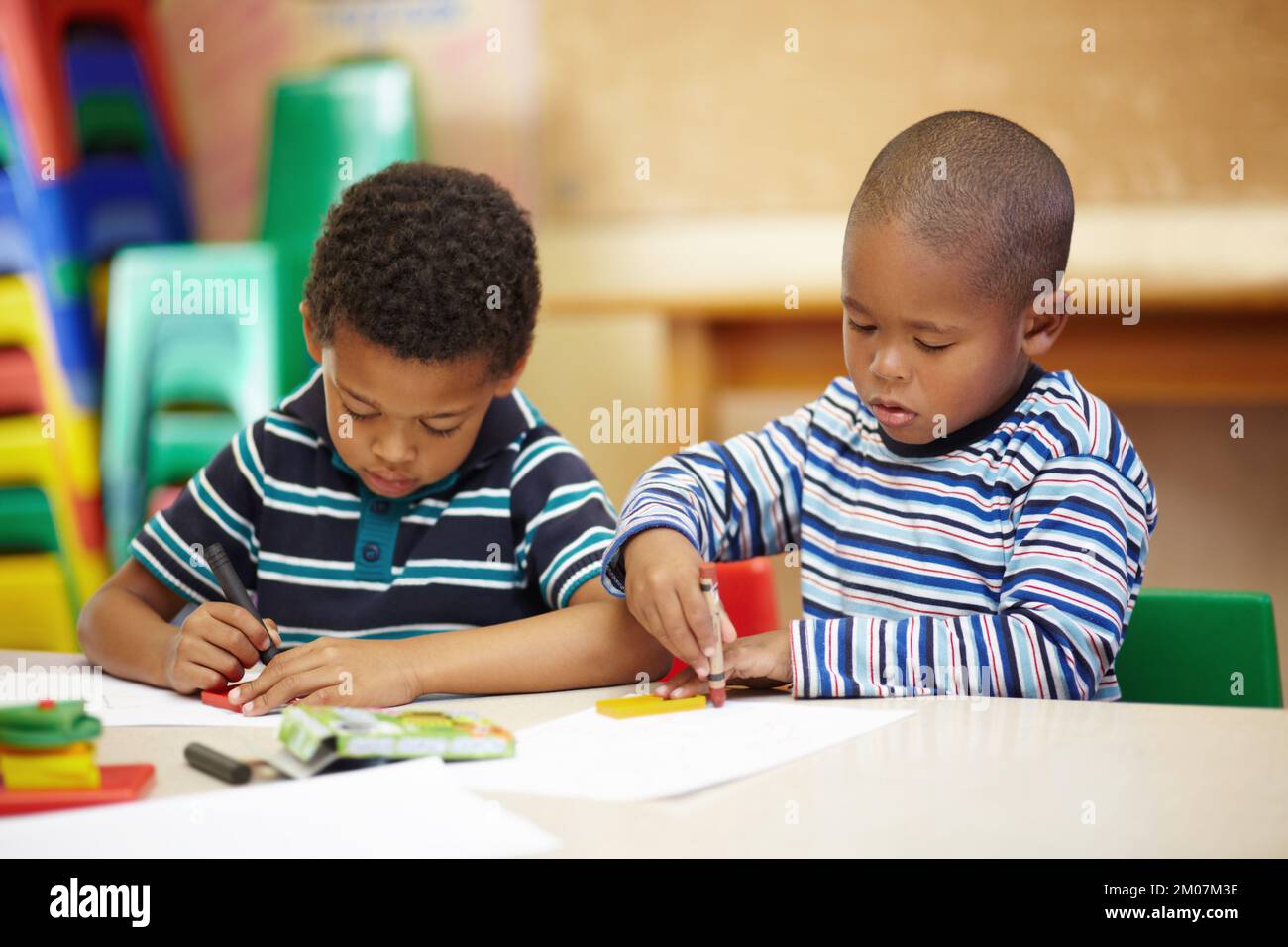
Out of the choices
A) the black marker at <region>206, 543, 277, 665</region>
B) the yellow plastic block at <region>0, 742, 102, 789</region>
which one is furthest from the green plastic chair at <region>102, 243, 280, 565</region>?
the yellow plastic block at <region>0, 742, 102, 789</region>

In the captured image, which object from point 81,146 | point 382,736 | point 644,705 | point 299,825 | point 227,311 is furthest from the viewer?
point 81,146

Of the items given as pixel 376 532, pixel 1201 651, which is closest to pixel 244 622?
pixel 376 532

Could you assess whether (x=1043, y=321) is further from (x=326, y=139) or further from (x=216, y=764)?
(x=326, y=139)

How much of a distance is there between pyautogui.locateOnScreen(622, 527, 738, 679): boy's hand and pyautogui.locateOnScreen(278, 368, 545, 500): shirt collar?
0.83 ft

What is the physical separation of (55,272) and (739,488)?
220 centimetres

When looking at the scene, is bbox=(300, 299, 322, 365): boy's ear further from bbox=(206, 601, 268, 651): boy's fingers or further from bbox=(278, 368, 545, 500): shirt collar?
bbox=(206, 601, 268, 651): boy's fingers

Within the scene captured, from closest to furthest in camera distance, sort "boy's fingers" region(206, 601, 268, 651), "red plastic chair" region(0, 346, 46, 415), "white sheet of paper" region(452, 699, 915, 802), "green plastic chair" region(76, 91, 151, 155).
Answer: "white sheet of paper" region(452, 699, 915, 802), "boy's fingers" region(206, 601, 268, 651), "red plastic chair" region(0, 346, 46, 415), "green plastic chair" region(76, 91, 151, 155)

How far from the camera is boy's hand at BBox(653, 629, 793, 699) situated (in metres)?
0.94

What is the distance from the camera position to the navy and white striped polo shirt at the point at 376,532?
120 centimetres

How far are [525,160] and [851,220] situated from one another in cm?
192

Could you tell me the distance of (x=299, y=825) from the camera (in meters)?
0.65

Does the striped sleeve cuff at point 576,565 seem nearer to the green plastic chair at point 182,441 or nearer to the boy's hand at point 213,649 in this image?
the boy's hand at point 213,649
